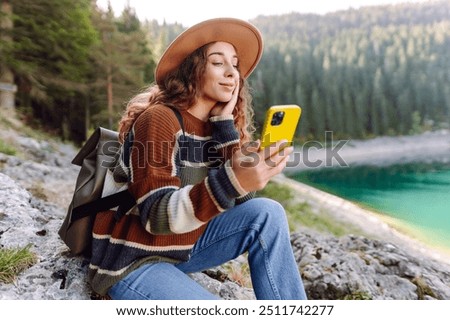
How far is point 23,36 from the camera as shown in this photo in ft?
5.19

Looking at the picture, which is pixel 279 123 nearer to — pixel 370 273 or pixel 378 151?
pixel 370 273

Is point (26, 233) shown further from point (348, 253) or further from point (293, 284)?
point (348, 253)

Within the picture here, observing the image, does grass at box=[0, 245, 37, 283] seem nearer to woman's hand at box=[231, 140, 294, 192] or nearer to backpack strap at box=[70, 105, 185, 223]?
backpack strap at box=[70, 105, 185, 223]

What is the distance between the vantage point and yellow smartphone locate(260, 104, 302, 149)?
66 centimetres

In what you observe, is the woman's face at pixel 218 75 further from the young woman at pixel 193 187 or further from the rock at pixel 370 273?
the rock at pixel 370 273

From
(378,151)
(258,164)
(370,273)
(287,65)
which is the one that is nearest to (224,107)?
(258,164)

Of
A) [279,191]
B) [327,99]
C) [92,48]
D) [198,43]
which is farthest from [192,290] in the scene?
[327,99]

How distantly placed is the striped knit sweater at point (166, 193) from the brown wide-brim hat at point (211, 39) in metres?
0.11

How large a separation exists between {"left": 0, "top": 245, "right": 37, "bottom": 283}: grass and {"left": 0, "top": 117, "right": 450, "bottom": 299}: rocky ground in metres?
0.01

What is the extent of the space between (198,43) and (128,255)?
1.18ft

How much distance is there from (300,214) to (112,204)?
5.63 feet

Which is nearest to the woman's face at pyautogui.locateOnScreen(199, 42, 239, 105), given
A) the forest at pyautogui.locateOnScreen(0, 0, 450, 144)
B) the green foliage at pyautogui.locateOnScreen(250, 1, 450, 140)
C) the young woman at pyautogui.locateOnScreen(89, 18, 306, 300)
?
the young woman at pyautogui.locateOnScreen(89, 18, 306, 300)

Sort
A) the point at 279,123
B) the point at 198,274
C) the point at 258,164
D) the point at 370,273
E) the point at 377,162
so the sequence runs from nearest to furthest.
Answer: the point at 258,164, the point at 279,123, the point at 198,274, the point at 370,273, the point at 377,162

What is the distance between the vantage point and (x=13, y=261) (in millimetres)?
853
